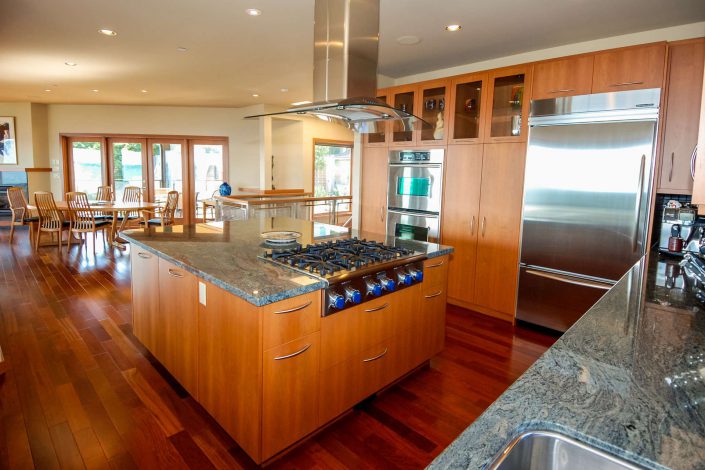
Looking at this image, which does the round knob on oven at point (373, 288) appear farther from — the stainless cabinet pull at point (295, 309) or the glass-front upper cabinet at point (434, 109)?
the glass-front upper cabinet at point (434, 109)

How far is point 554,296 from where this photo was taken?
11.4 feet

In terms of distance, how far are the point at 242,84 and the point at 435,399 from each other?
5.42 meters

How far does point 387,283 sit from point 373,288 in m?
0.11

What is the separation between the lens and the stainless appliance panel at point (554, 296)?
3281 millimetres

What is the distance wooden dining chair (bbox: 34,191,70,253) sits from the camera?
6.24 metres

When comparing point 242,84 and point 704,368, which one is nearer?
point 704,368

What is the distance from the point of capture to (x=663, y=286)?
1.91 m

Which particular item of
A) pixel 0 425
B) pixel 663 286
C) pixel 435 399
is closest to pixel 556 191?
pixel 663 286

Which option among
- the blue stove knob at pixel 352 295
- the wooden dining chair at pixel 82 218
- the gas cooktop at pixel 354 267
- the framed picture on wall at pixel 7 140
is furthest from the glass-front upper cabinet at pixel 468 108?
the framed picture on wall at pixel 7 140

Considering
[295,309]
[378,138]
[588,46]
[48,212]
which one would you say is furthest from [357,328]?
[48,212]

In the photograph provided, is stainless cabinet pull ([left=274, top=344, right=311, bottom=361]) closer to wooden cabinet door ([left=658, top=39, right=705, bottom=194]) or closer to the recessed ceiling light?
wooden cabinet door ([left=658, top=39, right=705, bottom=194])

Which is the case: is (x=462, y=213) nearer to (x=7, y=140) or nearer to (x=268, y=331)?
(x=268, y=331)

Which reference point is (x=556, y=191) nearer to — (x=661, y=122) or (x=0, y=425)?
(x=661, y=122)

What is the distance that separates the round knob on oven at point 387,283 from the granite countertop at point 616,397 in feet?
3.27
